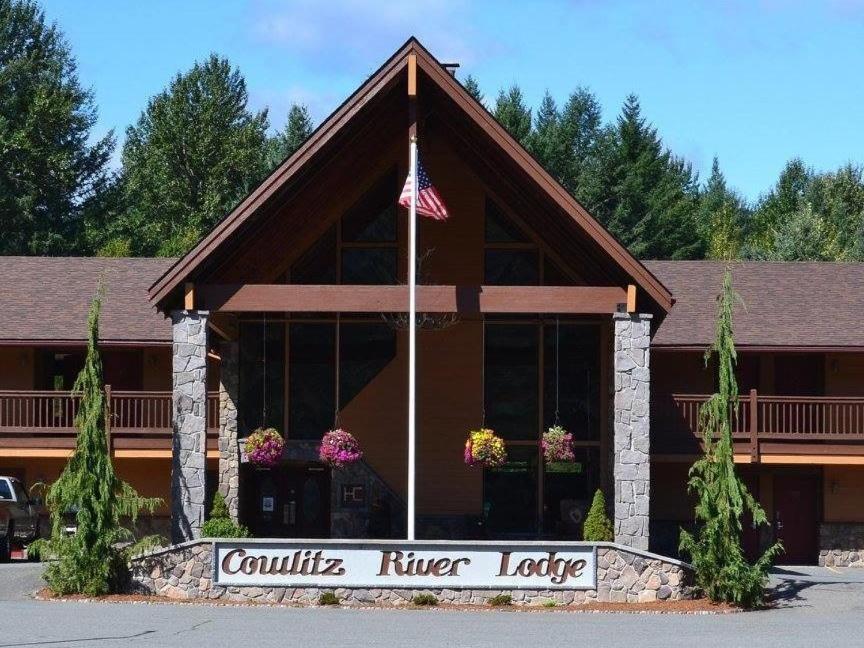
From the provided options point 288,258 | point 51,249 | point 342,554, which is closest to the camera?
point 342,554

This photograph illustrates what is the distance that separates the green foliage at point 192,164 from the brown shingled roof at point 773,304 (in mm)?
28247

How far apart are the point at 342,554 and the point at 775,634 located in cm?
689

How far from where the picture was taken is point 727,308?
78.1 feet

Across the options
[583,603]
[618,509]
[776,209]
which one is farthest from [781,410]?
[776,209]

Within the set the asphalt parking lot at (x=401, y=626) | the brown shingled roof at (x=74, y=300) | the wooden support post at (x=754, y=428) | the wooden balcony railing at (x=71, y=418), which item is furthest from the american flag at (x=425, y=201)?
the brown shingled roof at (x=74, y=300)

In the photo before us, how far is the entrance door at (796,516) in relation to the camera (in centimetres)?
3259

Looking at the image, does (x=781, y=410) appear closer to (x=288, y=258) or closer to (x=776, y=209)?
(x=288, y=258)

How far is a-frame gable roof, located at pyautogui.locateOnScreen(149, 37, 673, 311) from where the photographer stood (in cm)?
2406

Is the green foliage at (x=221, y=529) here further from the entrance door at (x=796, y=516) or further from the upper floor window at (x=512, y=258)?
the entrance door at (x=796, y=516)

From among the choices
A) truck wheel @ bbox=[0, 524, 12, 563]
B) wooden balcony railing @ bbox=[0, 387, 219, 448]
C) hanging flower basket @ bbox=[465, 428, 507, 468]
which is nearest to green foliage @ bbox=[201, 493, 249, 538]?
hanging flower basket @ bbox=[465, 428, 507, 468]

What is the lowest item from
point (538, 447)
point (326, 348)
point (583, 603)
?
point (583, 603)

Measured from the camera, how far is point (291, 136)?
72.0 metres

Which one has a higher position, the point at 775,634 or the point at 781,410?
the point at 781,410

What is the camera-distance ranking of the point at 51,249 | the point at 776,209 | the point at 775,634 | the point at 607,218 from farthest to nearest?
the point at 776,209, the point at 607,218, the point at 51,249, the point at 775,634
